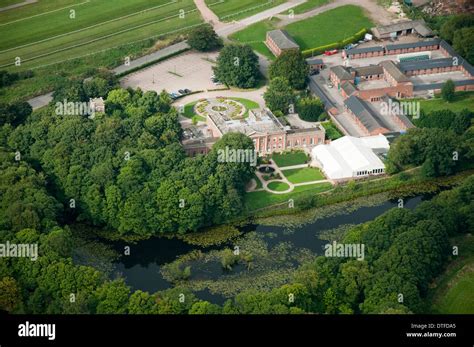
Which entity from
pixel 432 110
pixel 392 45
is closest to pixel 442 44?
pixel 392 45

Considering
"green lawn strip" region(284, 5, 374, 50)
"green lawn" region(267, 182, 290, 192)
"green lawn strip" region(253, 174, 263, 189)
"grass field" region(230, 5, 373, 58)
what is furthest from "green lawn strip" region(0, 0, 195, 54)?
"green lawn" region(267, 182, 290, 192)

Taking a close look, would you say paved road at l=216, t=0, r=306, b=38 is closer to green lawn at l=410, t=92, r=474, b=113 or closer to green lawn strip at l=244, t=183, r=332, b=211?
green lawn at l=410, t=92, r=474, b=113

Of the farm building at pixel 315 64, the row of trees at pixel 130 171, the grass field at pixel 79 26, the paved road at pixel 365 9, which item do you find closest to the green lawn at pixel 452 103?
the farm building at pixel 315 64

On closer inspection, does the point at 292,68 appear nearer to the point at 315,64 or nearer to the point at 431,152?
the point at 315,64

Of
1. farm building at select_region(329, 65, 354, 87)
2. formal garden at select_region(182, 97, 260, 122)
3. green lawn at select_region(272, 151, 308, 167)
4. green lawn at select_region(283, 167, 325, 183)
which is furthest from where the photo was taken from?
farm building at select_region(329, 65, 354, 87)

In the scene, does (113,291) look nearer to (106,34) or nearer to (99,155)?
(99,155)

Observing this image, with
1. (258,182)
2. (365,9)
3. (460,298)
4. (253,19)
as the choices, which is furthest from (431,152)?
(365,9)

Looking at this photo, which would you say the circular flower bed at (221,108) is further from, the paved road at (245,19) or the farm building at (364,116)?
the farm building at (364,116)
